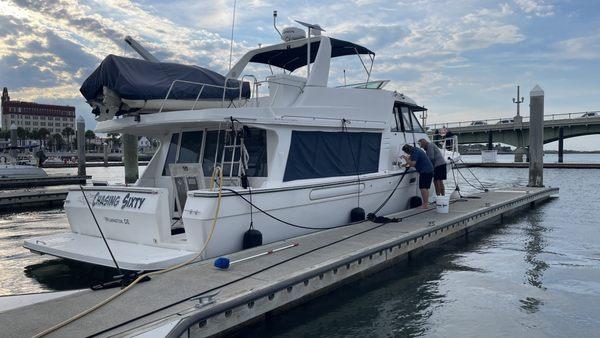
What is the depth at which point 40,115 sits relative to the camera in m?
173

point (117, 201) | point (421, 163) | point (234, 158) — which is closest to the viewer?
point (117, 201)

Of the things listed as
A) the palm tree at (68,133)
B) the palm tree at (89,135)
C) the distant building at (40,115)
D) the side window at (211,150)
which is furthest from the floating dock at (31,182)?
the distant building at (40,115)

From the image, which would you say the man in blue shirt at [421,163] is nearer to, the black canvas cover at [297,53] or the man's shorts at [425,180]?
the man's shorts at [425,180]

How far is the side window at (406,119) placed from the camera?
1095 centimetres

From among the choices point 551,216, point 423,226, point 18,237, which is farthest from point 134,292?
point 551,216

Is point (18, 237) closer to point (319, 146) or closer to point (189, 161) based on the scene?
point (189, 161)

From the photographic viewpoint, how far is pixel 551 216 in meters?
14.0

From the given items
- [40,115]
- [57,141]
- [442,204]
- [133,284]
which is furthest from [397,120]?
[40,115]

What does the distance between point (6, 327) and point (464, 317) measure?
16.7 feet

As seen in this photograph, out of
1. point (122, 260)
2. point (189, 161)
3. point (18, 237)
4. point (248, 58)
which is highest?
point (248, 58)

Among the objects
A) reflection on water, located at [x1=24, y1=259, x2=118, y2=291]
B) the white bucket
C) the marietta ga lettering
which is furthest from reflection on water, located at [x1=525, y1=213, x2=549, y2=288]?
reflection on water, located at [x1=24, y1=259, x2=118, y2=291]

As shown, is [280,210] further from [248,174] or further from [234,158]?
[234,158]

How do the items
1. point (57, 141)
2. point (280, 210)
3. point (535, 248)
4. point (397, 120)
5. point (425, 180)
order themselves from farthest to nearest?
point (57, 141), point (397, 120), point (425, 180), point (535, 248), point (280, 210)

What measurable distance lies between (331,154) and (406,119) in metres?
3.52
